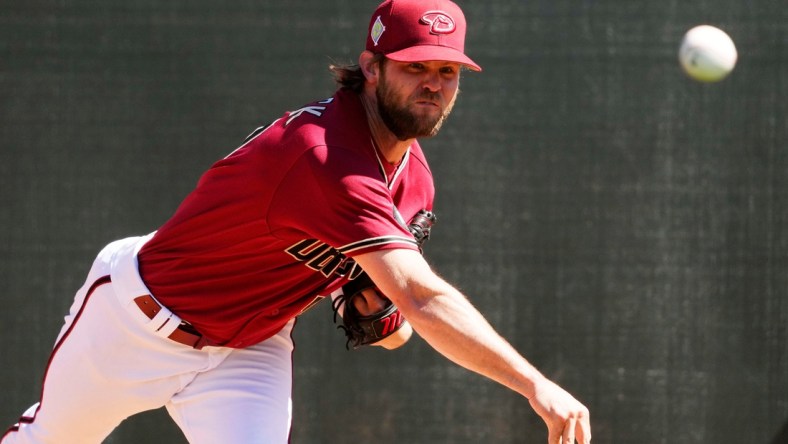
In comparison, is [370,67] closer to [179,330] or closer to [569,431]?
[179,330]

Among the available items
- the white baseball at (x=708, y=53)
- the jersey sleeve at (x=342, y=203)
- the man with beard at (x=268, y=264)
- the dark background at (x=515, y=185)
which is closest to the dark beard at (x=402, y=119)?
the man with beard at (x=268, y=264)

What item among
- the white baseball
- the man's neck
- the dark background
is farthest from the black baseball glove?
the white baseball

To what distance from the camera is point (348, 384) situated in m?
4.39

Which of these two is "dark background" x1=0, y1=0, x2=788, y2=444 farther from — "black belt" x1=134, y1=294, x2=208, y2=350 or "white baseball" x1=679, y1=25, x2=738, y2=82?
"black belt" x1=134, y1=294, x2=208, y2=350

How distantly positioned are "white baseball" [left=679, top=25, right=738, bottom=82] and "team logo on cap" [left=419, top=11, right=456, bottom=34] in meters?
1.65

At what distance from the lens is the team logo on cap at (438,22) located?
9.34 feet

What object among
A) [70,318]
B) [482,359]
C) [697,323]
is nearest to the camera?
[482,359]

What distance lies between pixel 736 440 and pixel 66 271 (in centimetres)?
284

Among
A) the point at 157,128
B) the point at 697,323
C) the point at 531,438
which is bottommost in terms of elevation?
the point at 531,438

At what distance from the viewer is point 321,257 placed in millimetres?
2914

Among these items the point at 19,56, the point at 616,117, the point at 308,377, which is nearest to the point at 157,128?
the point at 19,56

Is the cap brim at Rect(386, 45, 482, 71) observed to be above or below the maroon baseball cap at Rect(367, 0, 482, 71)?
below

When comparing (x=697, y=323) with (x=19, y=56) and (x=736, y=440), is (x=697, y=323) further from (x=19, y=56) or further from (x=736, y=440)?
(x=19, y=56)

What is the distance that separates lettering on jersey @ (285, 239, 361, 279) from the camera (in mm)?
2871
